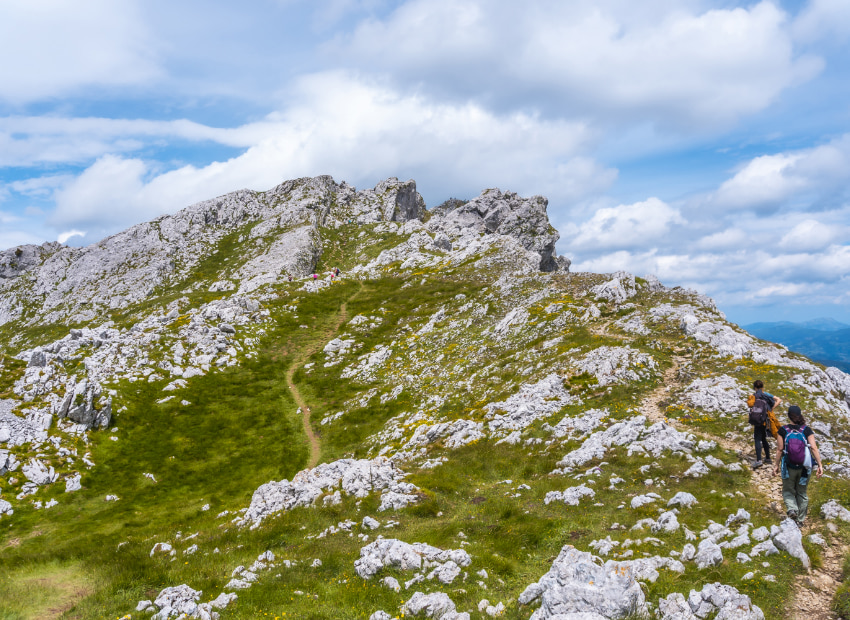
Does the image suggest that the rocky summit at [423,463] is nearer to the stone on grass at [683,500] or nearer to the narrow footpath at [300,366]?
the stone on grass at [683,500]

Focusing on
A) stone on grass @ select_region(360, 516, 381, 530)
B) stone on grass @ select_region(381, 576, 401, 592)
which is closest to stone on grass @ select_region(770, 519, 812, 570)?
stone on grass @ select_region(381, 576, 401, 592)

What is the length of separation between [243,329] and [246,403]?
2187 cm

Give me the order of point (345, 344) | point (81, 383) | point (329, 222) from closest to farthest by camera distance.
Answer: point (81, 383) → point (345, 344) → point (329, 222)

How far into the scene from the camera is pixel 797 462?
52.7 ft

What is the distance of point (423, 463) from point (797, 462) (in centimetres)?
2314

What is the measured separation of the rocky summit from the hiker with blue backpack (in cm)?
85

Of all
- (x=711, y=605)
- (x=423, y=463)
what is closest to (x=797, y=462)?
(x=711, y=605)

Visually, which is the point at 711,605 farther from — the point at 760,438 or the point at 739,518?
the point at 760,438

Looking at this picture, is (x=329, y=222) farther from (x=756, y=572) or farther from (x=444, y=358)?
(x=756, y=572)

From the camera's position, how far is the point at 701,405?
30.0 meters

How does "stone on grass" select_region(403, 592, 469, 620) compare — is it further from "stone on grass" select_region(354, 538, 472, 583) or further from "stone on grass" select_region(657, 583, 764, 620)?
"stone on grass" select_region(657, 583, 764, 620)

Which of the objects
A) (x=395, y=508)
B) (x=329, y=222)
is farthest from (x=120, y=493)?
(x=329, y=222)

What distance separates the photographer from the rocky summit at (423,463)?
15.3 meters

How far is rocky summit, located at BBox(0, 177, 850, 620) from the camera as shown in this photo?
50.2 feet
